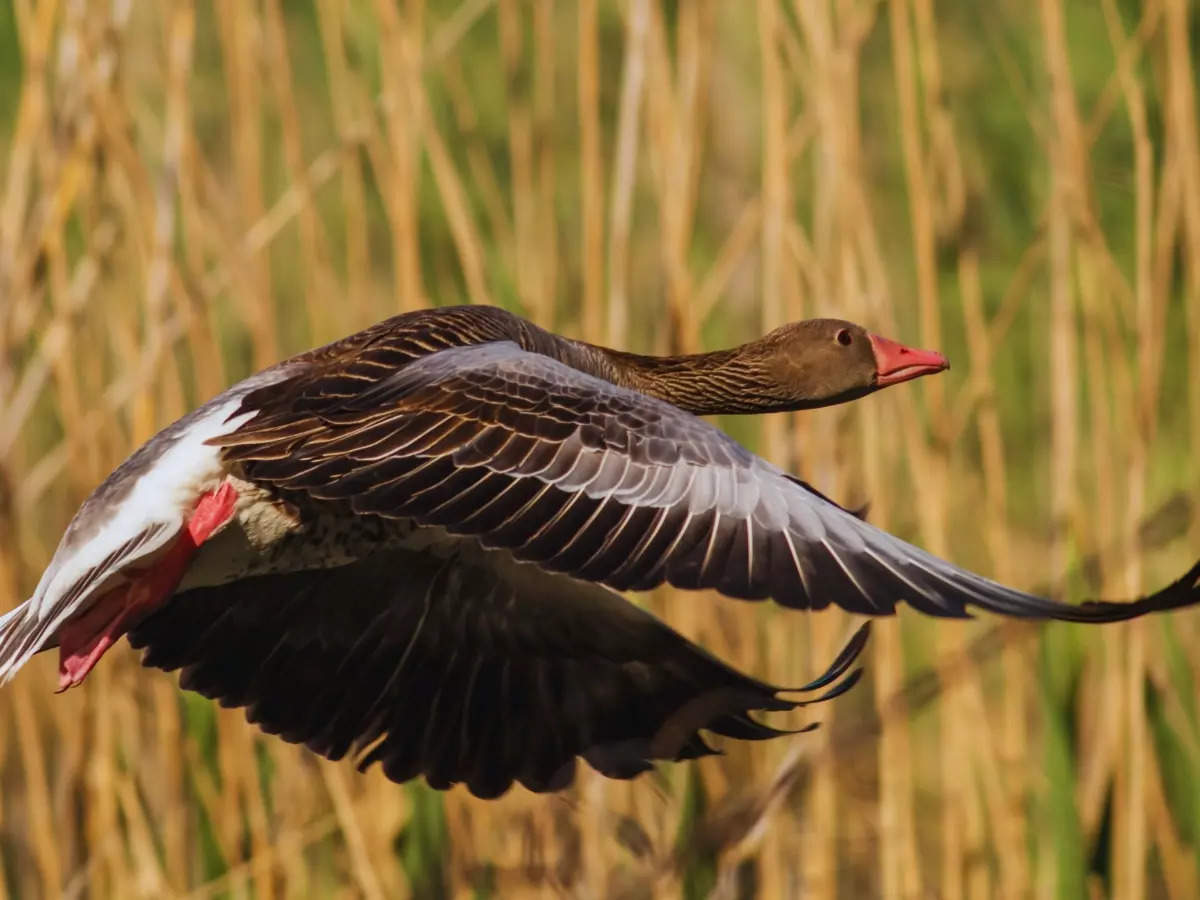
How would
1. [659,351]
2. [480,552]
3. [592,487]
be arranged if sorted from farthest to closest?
[659,351]
[480,552]
[592,487]

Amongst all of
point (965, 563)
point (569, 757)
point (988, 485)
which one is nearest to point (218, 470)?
point (569, 757)

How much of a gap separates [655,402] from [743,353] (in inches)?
39.4

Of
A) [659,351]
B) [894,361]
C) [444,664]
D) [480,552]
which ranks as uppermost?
[659,351]

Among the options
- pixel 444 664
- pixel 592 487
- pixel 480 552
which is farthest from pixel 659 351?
pixel 592 487

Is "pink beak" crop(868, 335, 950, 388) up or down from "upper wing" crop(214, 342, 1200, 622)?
up

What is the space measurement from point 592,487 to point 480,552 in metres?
0.96

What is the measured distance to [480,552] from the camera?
3512mm

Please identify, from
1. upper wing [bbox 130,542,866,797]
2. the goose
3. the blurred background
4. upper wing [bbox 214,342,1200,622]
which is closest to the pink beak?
the goose

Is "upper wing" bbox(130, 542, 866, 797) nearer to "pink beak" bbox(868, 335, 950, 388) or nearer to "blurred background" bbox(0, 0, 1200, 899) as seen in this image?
"blurred background" bbox(0, 0, 1200, 899)

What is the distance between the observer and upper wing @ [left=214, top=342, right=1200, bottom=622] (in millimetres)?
2389

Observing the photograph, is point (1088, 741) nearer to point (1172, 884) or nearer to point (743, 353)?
point (1172, 884)

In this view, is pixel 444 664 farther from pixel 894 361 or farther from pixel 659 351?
pixel 894 361

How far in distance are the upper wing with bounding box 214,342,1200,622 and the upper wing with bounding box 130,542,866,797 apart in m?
0.67

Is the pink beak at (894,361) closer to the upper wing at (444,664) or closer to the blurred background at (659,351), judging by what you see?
the blurred background at (659,351)
